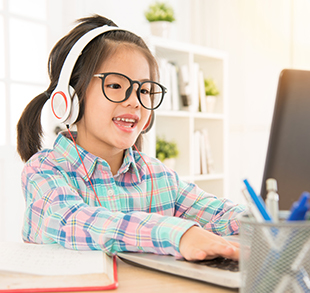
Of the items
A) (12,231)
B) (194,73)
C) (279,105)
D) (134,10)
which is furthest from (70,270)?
(134,10)

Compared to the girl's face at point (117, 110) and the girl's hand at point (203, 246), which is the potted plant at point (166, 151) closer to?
the girl's face at point (117, 110)

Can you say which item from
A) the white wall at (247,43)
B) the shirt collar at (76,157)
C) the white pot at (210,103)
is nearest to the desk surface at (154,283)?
the shirt collar at (76,157)

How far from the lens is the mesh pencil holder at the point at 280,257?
430 millimetres

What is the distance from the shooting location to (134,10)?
3109mm

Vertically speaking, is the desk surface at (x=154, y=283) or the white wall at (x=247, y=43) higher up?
the white wall at (x=247, y=43)

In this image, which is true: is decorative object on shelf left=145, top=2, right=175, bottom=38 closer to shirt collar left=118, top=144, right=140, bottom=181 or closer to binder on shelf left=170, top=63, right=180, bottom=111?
binder on shelf left=170, top=63, right=180, bottom=111

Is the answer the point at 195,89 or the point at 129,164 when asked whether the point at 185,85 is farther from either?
the point at 129,164

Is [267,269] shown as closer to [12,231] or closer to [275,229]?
[275,229]

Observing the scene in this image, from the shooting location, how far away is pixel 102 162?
1074 mm

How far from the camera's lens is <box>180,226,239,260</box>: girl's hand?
0.62 metres

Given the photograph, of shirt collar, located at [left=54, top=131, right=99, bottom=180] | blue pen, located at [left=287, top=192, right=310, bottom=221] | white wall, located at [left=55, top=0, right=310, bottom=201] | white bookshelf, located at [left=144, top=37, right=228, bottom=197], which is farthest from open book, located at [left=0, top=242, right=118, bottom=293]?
white wall, located at [left=55, top=0, right=310, bottom=201]

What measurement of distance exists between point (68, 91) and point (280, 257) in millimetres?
757

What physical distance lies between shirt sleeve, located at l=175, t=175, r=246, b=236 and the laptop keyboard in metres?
0.23

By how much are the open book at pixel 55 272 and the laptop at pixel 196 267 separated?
2.0 inches
